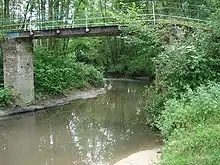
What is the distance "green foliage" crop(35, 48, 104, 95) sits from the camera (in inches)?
778

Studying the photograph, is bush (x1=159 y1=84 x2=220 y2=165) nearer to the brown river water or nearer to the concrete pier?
the brown river water

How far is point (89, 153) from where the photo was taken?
10969mm

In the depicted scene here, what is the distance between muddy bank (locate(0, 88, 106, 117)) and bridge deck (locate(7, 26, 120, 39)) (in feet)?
12.0

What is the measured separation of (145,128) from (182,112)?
226 inches

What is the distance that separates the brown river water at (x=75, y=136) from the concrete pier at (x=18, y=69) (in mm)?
1390

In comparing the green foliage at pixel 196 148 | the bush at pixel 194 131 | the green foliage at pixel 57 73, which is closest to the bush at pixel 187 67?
the bush at pixel 194 131

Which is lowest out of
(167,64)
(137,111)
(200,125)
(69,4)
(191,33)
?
(137,111)

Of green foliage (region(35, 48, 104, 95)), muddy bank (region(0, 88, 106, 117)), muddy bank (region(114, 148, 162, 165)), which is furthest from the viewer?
green foliage (region(35, 48, 104, 95))

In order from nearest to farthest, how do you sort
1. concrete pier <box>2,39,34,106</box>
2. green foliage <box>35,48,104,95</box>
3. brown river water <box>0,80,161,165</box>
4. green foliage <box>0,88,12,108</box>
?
brown river water <box>0,80,161,165</box> → green foliage <box>0,88,12,108</box> → concrete pier <box>2,39,34,106</box> → green foliage <box>35,48,104,95</box>

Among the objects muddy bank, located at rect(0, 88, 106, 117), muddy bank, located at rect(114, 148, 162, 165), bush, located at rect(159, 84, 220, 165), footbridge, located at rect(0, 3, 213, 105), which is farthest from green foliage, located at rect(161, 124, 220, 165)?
muddy bank, located at rect(0, 88, 106, 117)

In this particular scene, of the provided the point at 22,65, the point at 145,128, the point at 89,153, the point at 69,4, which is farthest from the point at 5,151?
the point at 69,4

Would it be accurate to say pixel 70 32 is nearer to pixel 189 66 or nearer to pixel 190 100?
pixel 189 66

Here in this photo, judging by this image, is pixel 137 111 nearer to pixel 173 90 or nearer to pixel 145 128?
pixel 145 128

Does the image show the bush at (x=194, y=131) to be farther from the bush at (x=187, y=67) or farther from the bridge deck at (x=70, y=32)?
the bridge deck at (x=70, y=32)
